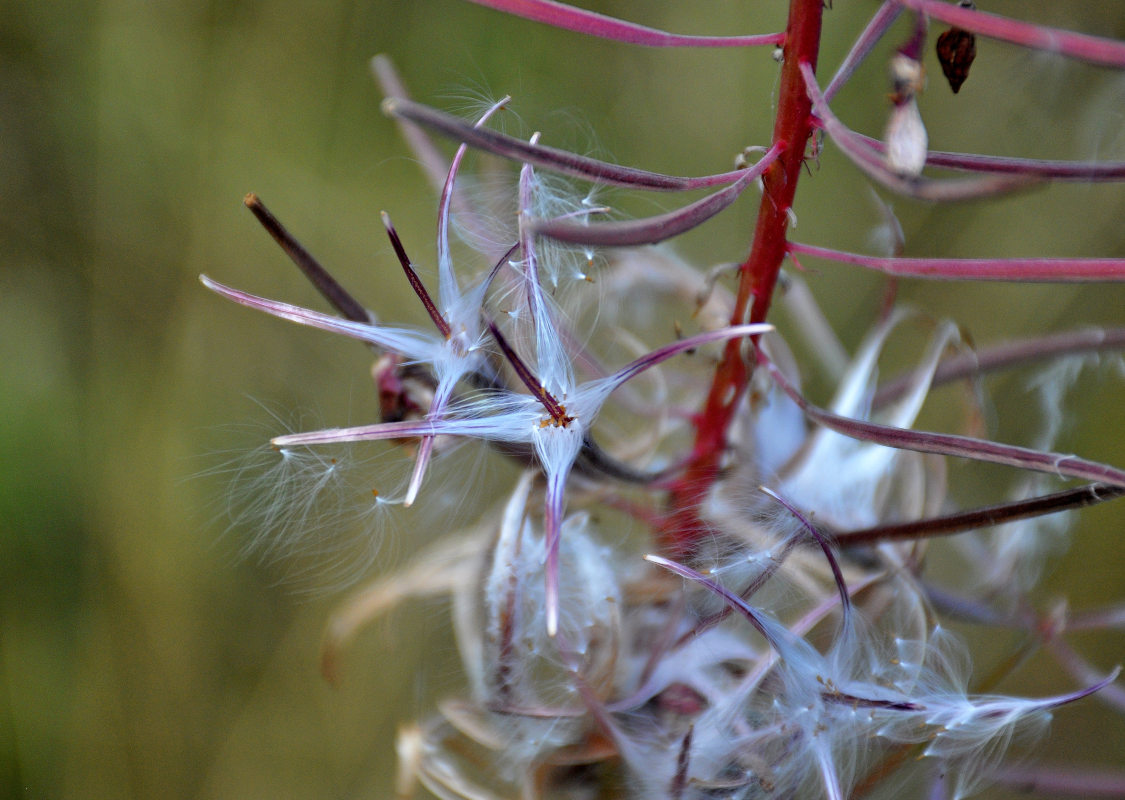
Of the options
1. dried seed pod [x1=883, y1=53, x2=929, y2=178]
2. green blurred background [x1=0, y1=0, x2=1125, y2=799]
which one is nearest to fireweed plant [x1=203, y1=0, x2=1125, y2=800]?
dried seed pod [x1=883, y1=53, x2=929, y2=178]

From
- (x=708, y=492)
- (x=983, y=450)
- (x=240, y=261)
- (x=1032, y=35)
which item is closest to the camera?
(x=1032, y=35)

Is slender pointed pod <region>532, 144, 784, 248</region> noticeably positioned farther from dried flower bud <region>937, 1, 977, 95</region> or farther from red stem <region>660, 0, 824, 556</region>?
dried flower bud <region>937, 1, 977, 95</region>

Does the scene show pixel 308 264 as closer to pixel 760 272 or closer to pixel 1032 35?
pixel 760 272

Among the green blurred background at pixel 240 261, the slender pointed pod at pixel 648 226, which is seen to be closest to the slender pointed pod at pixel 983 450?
the slender pointed pod at pixel 648 226

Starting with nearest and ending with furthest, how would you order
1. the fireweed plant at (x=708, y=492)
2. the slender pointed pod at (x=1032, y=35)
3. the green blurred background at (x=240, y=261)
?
the slender pointed pod at (x=1032, y=35), the fireweed plant at (x=708, y=492), the green blurred background at (x=240, y=261)

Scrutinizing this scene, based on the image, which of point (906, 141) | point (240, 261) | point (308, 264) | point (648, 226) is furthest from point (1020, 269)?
point (240, 261)

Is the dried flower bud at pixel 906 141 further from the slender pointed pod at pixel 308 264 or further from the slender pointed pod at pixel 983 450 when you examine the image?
the slender pointed pod at pixel 308 264

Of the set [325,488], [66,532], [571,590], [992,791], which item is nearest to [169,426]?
[66,532]
